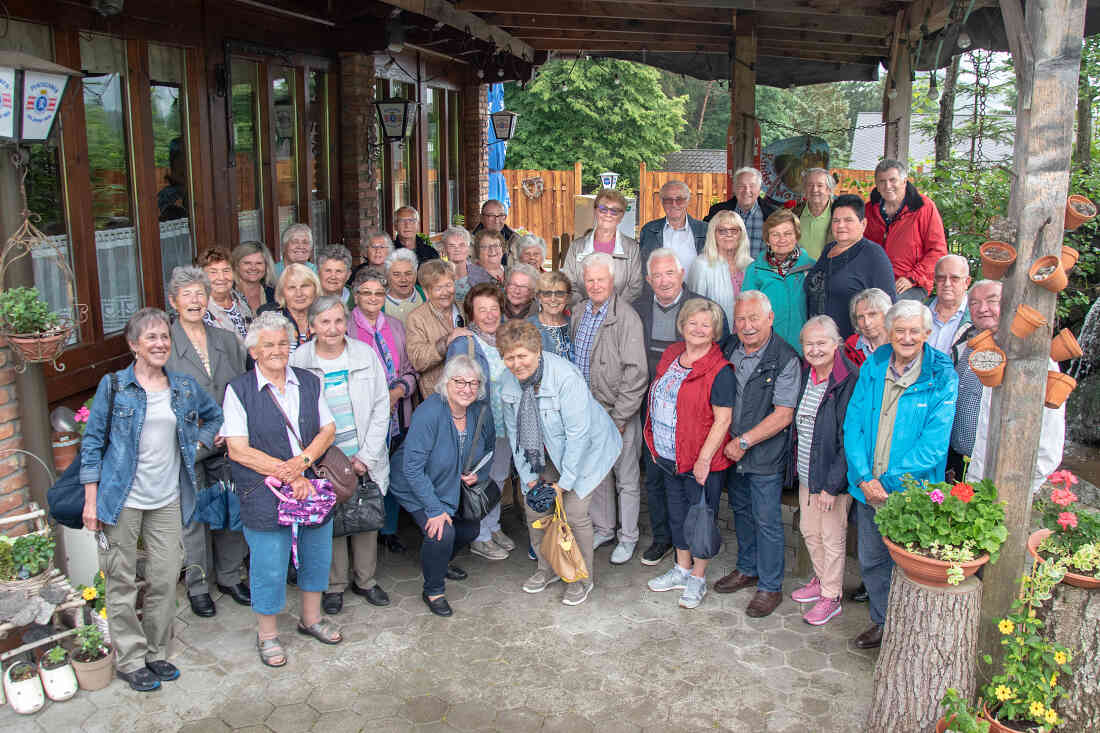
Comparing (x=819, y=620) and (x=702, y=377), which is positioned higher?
(x=702, y=377)

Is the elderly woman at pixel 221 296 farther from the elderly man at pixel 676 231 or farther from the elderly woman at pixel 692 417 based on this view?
the elderly man at pixel 676 231

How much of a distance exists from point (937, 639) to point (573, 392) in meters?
2.09

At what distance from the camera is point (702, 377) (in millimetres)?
4801

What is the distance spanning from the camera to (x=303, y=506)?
4.30m

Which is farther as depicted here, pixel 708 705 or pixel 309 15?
pixel 309 15

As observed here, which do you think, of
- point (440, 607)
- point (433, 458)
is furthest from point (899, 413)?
point (440, 607)

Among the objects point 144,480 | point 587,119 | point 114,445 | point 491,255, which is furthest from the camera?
point 587,119

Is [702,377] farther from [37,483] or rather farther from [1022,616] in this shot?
[37,483]

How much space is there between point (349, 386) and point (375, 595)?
1233 mm

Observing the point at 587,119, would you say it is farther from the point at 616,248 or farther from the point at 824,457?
the point at 824,457

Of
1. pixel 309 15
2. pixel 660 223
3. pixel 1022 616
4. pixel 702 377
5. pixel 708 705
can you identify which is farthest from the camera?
pixel 309 15

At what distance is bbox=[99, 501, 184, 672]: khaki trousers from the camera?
412 centimetres

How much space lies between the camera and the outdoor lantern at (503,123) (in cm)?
1238

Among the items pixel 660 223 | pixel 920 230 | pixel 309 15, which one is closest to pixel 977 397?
pixel 920 230
